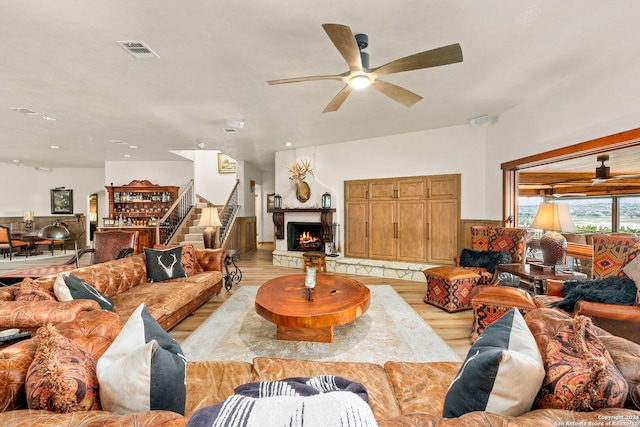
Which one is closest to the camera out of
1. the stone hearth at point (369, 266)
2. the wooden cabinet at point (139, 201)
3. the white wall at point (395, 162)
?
the white wall at point (395, 162)

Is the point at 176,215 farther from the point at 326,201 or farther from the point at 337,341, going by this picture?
the point at 337,341

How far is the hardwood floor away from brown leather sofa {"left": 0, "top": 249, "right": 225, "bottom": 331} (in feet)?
0.42

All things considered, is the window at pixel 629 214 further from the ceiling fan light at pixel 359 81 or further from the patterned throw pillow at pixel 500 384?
the patterned throw pillow at pixel 500 384

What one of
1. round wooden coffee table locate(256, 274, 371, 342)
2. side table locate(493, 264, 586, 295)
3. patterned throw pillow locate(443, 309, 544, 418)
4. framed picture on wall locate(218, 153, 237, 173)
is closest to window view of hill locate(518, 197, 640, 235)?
side table locate(493, 264, 586, 295)

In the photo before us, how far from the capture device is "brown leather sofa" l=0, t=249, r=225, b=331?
1.78 m

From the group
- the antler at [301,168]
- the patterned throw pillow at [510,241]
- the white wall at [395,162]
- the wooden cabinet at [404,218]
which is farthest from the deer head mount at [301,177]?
the patterned throw pillow at [510,241]

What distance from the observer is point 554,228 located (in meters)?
3.34

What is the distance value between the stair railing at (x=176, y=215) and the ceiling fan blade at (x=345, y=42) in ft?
21.3

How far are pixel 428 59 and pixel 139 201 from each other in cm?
910

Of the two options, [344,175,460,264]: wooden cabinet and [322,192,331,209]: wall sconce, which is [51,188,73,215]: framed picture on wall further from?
[344,175,460,264]: wooden cabinet

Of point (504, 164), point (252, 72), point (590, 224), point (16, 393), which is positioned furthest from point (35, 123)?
point (590, 224)

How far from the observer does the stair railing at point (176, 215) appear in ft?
23.8

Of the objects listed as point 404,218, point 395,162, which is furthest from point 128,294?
point 395,162

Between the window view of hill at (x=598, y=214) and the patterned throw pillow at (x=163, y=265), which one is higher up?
the window view of hill at (x=598, y=214)
